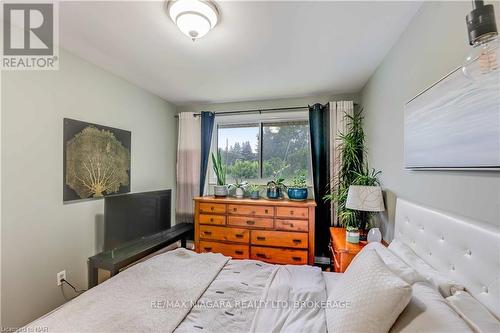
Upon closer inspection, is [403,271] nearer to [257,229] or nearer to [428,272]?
[428,272]

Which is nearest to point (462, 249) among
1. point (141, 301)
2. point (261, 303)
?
point (261, 303)

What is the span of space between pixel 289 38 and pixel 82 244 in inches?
110

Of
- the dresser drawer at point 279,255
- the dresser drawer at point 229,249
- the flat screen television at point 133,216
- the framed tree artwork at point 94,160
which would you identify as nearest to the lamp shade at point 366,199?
the dresser drawer at point 279,255

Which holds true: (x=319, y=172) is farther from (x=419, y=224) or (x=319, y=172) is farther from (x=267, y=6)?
(x=267, y=6)

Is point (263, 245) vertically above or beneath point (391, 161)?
beneath

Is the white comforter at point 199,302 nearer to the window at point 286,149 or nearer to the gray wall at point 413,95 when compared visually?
the gray wall at point 413,95

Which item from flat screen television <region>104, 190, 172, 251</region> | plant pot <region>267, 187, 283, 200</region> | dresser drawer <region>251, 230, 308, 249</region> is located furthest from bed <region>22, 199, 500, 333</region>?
plant pot <region>267, 187, 283, 200</region>

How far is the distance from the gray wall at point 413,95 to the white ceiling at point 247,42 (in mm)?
186

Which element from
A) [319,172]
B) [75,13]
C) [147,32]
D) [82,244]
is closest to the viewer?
[75,13]

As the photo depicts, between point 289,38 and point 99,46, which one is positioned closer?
point 289,38

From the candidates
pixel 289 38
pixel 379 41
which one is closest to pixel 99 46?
pixel 289 38

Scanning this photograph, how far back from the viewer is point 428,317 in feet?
2.66

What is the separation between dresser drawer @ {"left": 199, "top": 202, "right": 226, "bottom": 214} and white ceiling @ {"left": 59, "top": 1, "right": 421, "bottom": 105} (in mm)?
1630

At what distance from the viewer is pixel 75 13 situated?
154cm
